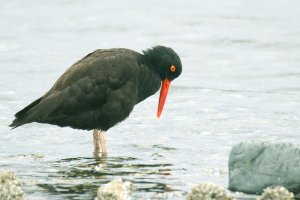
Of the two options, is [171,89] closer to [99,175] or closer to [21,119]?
[21,119]

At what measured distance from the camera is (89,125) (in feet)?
Result: 37.8

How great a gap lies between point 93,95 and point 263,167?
11.9 feet

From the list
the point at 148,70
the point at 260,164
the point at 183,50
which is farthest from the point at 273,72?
the point at 260,164

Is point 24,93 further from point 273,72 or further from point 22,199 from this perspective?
point 22,199

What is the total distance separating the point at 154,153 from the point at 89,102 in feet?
3.30

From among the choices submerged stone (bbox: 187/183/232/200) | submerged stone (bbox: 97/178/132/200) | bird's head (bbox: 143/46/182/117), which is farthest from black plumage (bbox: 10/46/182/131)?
submerged stone (bbox: 187/183/232/200)

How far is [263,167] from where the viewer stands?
322 inches

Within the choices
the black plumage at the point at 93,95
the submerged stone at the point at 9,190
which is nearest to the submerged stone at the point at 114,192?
the submerged stone at the point at 9,190

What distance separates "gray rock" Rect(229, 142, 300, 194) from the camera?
8.04 metres

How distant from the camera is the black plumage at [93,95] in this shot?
1118 centimetres

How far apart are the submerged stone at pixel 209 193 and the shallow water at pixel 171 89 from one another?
93cm

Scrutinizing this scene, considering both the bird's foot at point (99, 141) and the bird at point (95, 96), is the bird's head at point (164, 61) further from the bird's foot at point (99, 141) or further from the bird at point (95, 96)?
the bird's foot at point (99, 141)

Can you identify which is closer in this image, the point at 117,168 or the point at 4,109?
the point at 117,168

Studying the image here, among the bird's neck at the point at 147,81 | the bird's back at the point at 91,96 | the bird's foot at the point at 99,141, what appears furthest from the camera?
the bird's neck at the point at 147,81
